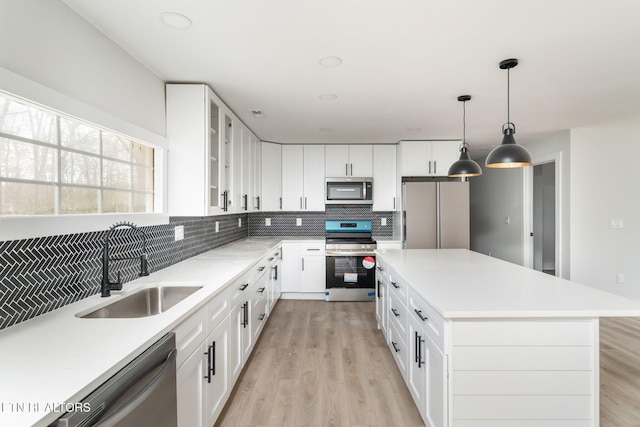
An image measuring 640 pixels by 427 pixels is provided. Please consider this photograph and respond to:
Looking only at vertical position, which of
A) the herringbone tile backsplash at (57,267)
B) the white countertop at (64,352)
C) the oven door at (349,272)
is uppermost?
the herringbone tile backsplash at (57,267)

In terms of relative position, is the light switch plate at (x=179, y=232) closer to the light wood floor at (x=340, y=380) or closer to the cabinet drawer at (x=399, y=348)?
the light wood floor at (x=340, y=380)

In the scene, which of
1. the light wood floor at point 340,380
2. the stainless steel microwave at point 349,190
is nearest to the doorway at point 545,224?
the light wood floor at point 340,380

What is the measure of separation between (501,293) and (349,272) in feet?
9.23

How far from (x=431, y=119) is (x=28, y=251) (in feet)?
11.6

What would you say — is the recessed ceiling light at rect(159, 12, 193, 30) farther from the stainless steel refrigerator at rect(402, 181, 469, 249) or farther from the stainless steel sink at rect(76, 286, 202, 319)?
the stainless steel refrigerator at rect(402, 181, 469, 249)

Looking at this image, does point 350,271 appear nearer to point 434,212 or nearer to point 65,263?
point 434,212

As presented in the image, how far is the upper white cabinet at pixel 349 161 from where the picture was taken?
472cm

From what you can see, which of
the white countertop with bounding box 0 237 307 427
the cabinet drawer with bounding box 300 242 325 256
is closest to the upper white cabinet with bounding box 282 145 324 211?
the cabinet drawer with bounding box 300 242 325 256

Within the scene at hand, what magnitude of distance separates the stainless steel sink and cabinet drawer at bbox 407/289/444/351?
4.26 ft

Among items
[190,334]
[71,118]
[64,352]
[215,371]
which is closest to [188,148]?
[71,118]

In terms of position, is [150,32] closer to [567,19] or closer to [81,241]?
[81,241]

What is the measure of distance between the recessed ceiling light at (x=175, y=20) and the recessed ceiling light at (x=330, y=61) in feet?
2.72

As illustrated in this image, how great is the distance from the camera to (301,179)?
4754 millimetres

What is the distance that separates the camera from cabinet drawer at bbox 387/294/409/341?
2164mm
